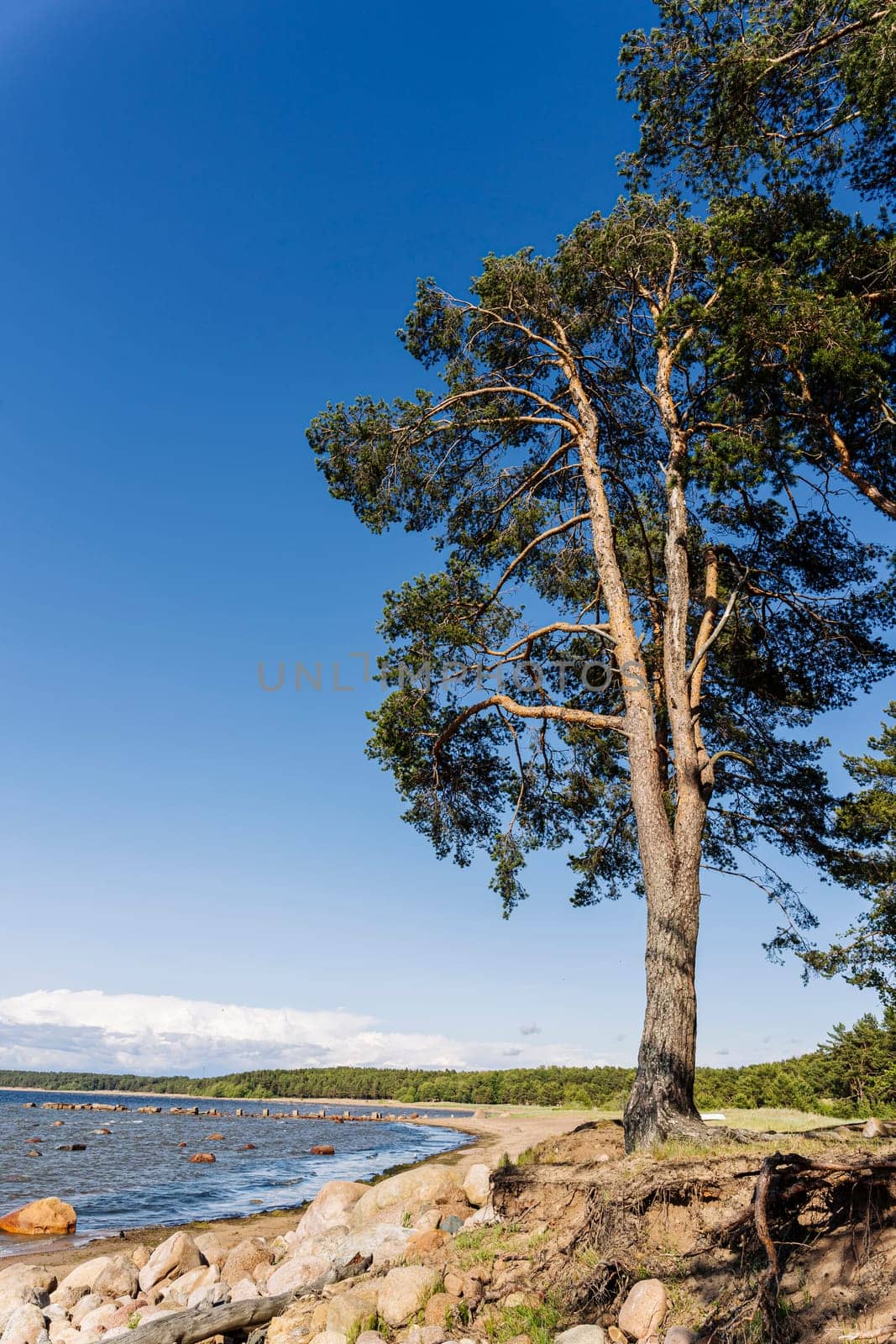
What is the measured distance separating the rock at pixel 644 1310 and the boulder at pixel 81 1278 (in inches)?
306

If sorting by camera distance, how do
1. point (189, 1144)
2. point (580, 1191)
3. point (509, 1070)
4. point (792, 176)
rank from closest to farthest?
point (580, 1191)
point (792, 176)
point (189, 1144)
point (509, 1070)

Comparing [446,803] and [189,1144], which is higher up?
[446,803]

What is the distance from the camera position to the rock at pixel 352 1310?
5.98 meters

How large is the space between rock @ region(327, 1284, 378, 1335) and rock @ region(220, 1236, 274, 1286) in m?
3.56

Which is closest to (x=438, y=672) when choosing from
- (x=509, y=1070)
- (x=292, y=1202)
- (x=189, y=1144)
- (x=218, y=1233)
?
(x=218, y=1233)

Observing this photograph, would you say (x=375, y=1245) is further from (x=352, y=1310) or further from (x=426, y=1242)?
(x=352, y=1310)

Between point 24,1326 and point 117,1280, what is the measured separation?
Answer: 62.8 inches

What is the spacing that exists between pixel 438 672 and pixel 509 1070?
408 feet

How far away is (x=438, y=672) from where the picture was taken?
41.1 feet

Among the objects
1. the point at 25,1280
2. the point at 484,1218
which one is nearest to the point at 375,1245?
the point at 484,1218

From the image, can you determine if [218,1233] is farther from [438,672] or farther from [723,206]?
[723,206]

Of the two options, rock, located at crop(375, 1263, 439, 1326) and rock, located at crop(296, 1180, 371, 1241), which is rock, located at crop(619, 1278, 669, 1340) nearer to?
rock, located at crop(375, 1263, 439, 1326)

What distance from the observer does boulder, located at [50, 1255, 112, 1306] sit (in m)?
9.45

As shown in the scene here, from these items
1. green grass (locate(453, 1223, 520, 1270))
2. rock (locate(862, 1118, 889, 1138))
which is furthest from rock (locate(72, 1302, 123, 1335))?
rock (locate(862, 1118, 889, 1138))
